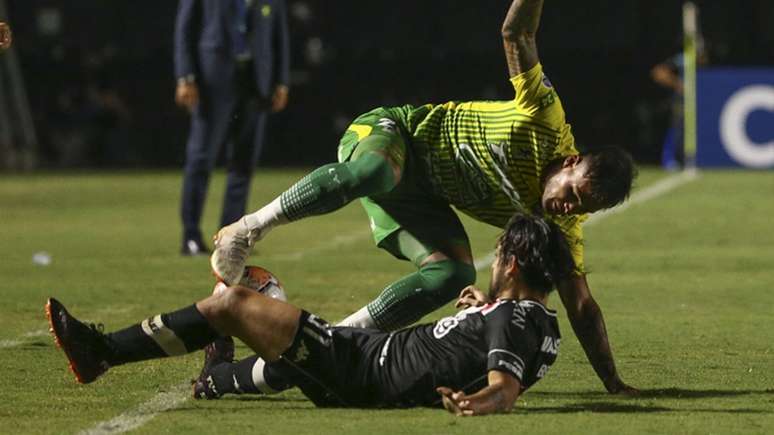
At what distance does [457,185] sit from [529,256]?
1.01 metres

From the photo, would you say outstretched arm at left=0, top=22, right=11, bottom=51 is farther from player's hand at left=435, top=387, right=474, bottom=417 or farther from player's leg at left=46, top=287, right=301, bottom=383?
player's hand at left=435, top=387, right=474, bottom=417

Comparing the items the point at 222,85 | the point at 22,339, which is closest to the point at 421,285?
the point at 22,339

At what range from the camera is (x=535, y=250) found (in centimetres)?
672

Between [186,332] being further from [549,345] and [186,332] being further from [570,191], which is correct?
[570,191]

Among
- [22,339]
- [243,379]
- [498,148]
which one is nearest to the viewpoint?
[243,379]

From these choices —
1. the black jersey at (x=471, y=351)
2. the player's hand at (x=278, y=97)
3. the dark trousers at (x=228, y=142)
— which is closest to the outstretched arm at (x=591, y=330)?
the black jersey at (x=471, y=351)

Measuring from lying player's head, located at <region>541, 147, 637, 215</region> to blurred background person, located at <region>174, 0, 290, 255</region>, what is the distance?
256 inches

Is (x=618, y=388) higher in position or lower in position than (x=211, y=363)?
lower

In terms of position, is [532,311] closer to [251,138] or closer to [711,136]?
[251,138]

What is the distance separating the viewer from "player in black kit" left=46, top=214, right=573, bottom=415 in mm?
6629

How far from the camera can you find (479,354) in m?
6.60

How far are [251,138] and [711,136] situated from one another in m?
12.5

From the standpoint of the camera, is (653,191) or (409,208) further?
(653,191)

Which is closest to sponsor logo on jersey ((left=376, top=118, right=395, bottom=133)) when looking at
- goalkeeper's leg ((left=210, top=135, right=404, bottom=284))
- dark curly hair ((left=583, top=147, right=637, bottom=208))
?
goalkeeper's leg ((left=210, top=135, right=404, bottom=284))
